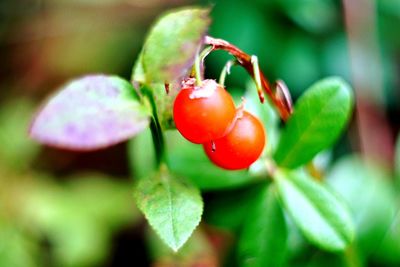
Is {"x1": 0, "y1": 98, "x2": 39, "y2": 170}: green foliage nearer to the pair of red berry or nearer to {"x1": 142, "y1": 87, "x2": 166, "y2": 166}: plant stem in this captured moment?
{"x1": 142, "y1": 87, "x2": 166, "y2": 166}: plant stem

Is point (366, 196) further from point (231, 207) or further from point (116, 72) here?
point (116, 72)

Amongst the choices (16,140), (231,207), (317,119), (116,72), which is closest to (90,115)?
(317,119)

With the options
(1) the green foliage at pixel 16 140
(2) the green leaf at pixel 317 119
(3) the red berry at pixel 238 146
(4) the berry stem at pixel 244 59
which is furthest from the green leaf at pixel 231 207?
(1) the green foliage at pixel 16 140

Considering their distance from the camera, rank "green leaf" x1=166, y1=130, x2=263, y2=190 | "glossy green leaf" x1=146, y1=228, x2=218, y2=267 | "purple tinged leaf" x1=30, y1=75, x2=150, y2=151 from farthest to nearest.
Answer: "glossy green leaf" x1=146, y1=228, x2=218, y2=267
"green leaf" x1=166, y1=130, x2=263, y2=190
"purple tinged leaf" x1=30, y1=75, x2=150, y2=151

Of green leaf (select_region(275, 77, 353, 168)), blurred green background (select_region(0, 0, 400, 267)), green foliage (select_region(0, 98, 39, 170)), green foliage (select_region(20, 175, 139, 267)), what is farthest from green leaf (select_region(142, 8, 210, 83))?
green foliage (select_region(0, 98, 39, 170))

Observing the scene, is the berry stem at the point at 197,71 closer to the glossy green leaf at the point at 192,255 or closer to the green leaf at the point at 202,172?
the green leaf at the point at 202,172

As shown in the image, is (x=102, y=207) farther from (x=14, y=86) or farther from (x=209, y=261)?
(x=14, y=86)
